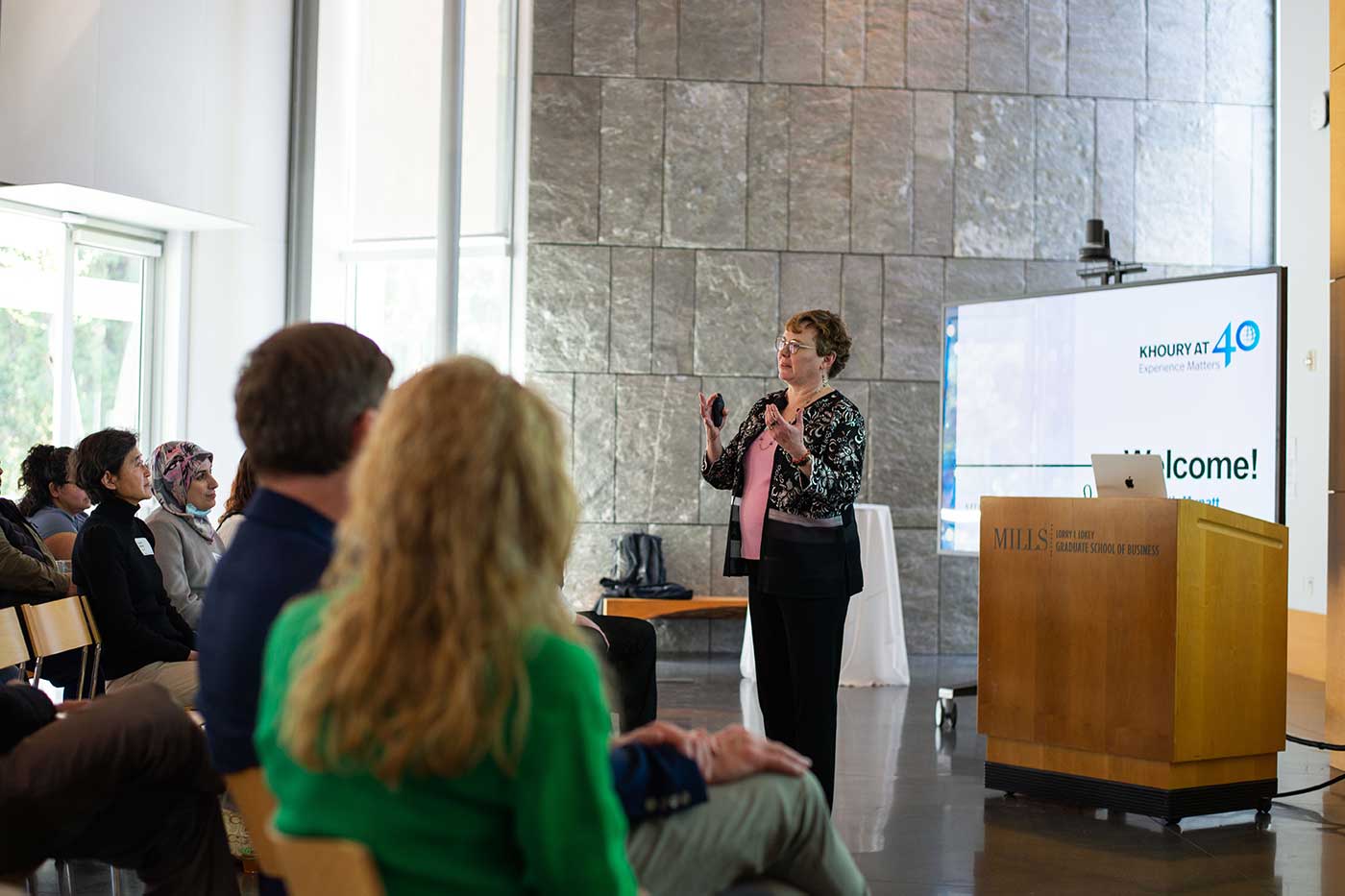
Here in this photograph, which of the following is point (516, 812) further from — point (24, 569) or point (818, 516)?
point (24, 569)

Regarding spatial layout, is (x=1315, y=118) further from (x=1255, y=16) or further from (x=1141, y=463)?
(x=1141, y=463)

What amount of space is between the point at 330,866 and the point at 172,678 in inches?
108

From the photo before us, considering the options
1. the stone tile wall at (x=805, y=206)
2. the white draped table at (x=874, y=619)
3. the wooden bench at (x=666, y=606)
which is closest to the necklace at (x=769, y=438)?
the white draped table at (x=874, y=619)

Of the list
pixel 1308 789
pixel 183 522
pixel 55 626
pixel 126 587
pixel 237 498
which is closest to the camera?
pixel 55 626

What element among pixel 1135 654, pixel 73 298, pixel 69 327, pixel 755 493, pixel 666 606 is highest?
pixel 73 298

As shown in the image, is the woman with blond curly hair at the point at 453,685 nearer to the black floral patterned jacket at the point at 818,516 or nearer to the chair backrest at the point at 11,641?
the chair backrest at the point at 11,641

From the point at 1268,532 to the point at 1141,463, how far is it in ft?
1.63

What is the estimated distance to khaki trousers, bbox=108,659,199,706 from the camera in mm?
3707

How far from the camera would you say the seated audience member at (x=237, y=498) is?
3822 millimetres

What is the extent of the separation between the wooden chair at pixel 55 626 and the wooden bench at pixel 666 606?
4927 millimetres

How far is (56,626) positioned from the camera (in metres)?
3.30

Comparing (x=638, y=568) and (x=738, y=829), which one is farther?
(x=638, y=568)

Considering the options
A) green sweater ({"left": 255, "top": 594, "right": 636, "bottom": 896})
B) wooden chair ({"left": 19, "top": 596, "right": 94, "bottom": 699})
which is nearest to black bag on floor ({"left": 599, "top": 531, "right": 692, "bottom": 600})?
wooden chair ({"left": 19, "top": 596, "right": 94, "bottom": 699})

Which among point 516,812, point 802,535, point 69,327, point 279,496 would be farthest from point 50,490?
point 516,812
